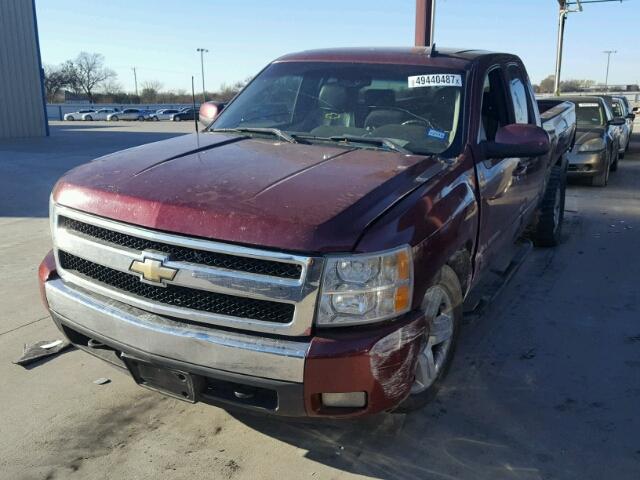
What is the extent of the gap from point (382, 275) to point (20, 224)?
671cm

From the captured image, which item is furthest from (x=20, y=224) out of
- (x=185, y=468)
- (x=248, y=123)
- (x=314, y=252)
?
(x=314, y=252)

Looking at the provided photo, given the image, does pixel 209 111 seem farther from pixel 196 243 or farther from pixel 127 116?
pixel 127 116

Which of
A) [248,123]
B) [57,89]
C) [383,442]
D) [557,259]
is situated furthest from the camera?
[57,89]

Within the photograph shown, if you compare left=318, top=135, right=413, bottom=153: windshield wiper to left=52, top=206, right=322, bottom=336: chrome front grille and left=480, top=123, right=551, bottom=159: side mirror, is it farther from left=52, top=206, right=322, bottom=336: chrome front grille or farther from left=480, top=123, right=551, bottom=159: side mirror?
left=52, top=206, right=322, bottom=336: chrome front grille

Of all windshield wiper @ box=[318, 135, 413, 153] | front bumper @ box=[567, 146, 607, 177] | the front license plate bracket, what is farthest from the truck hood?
front bumper @ box=[567, 146, 607, 177]

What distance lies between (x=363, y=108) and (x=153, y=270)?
1926 mm

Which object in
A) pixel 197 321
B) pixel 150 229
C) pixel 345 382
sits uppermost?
pixel 150 229

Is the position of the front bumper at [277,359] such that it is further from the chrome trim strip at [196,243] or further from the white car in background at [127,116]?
the white car in background at [127,116]

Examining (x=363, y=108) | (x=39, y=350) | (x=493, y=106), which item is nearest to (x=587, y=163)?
(x=493, y=106)

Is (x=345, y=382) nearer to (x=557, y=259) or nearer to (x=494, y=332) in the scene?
(x=494, y=332)

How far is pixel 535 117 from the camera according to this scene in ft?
17.2

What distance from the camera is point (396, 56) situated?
3984 millimetres

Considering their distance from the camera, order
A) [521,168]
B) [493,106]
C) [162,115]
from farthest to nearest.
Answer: [162,115]
[521,168]
[493,106]

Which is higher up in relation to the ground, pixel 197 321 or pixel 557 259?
pixel 197 321
